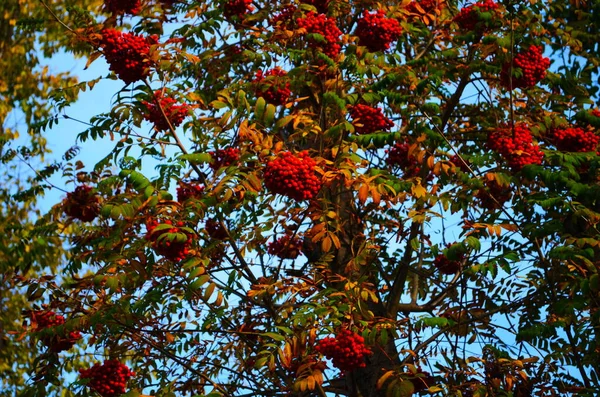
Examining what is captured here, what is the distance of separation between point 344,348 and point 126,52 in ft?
9.04

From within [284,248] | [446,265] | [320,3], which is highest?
[320,3]

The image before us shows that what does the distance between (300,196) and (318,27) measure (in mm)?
1987

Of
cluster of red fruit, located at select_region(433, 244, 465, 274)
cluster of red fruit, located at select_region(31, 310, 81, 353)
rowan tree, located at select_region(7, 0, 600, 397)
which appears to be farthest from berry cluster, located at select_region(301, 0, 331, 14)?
cluster of red fruit, located at select_region(31, 310, 81, 353)

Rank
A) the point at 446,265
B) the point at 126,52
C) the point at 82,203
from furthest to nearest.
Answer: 1. the point at 446,265
2. the point at 82,203
3. the point at 126,52

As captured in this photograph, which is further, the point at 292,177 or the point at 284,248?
the point at 284,248

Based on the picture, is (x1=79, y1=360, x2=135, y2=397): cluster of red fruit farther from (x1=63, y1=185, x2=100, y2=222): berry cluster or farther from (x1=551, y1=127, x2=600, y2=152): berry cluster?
(x1=551, y1=127, x2=600, y2=152): berry cluster

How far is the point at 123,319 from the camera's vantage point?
20.9 ft

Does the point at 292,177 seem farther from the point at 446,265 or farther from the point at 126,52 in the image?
the point at 446,265

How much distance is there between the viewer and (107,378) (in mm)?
6578

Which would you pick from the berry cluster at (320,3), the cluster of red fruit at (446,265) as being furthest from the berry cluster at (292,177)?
the berry cluster at (320,3)

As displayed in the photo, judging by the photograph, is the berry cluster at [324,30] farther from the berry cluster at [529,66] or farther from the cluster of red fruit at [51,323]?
the cluster of red fruit at [51,323]

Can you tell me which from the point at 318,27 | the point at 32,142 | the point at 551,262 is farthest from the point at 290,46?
the point at 32,142

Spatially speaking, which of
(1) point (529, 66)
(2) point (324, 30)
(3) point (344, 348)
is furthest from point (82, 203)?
(1) point (529, 66)

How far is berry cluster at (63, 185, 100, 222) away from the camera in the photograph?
24.5 feet
